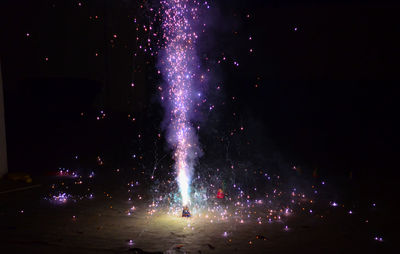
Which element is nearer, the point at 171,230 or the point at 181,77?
the point at 171,230

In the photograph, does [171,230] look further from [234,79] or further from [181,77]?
[234,79]

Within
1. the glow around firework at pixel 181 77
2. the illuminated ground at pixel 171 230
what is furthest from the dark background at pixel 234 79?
the illuminated ground at pixel 171 230

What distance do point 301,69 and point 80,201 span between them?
394 inches

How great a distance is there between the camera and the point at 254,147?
14109 millimetres

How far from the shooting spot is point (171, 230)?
19.1ft

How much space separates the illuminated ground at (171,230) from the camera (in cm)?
510

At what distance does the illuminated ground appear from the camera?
5.10 meters

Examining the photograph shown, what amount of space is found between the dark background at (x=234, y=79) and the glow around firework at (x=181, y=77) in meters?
0.70

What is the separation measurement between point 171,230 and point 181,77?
6.07 metres

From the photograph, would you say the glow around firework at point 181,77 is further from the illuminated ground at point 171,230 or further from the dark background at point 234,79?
the illuminated ground at point 171,230

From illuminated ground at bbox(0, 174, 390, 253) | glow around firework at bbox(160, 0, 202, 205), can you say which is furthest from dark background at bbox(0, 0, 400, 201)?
illuminated ground at bbox(0, 174, 390, 253)

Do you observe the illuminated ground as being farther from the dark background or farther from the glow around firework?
the dark background

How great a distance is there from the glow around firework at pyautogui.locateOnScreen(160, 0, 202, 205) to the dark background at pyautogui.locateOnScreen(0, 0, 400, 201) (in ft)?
2.28

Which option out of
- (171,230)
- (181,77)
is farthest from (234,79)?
(171,230)
